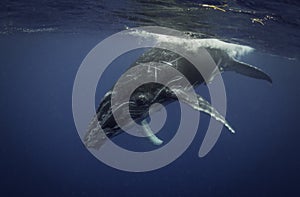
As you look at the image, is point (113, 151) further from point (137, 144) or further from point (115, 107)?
point (137, 144)

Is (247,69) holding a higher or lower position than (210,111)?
higher

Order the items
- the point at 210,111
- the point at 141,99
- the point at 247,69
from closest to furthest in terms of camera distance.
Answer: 1. the point at 210,111
2. the point at 141,99
3. the point at 247,69

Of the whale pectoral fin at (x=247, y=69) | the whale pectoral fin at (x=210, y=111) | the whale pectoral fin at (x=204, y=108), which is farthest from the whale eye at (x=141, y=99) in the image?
the whale pectoral fin at (x=247, y=69)

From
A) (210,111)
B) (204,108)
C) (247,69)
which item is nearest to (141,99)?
(204,108)

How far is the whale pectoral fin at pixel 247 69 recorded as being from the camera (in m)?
9.59

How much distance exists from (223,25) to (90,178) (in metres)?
52.9

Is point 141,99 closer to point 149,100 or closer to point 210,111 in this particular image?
point 149,100

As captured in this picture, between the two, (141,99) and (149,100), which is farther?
(149,100)

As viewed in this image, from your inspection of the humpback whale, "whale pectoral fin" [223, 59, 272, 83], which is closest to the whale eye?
the humpback whale

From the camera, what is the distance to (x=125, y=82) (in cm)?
740

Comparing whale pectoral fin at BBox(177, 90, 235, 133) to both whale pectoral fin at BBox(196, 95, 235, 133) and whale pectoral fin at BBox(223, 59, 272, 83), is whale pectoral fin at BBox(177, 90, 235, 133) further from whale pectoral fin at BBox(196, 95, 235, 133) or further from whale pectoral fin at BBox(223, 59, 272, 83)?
whale pectoral fin at BBox(223, 59, 272, 83)

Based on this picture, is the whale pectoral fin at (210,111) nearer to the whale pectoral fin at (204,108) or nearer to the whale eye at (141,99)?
the whale pectoral fin at (204,108)

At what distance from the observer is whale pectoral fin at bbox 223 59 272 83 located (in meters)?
9.59

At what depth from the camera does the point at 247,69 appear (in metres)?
9.83
